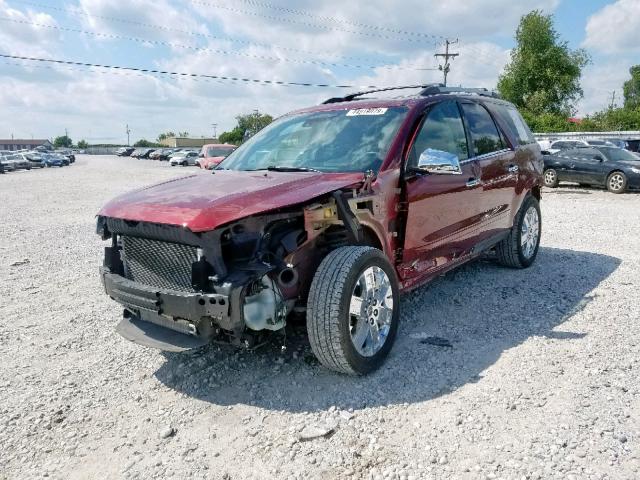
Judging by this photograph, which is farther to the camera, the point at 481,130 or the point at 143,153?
the point at 143,153

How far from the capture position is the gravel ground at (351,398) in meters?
2.67

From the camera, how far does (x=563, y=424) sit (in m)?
2.90

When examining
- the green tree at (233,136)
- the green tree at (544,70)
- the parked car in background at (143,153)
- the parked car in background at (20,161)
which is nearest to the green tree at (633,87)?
the green tree at (544,70)

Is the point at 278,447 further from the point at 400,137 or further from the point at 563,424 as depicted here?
the point at 400,137

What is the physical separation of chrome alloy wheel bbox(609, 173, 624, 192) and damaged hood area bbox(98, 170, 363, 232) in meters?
15.3

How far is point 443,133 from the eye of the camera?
4598mm

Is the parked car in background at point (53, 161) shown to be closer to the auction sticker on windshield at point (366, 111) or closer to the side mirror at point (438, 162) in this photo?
the auction sticker on windshield at point (366, 111)

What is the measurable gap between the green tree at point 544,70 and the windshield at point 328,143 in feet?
167

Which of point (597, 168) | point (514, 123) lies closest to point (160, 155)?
point (597, 168)

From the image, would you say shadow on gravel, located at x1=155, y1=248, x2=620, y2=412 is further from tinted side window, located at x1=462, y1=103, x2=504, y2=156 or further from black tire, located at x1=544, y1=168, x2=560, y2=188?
black tire, located at x1=544, y1=168, x2=560, y2=188

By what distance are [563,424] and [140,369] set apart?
271 cm

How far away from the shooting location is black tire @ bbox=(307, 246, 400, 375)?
321 centimetres

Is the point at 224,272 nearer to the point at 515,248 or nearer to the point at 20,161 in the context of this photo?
the point at 515,248

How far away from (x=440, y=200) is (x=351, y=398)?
1886 mm
